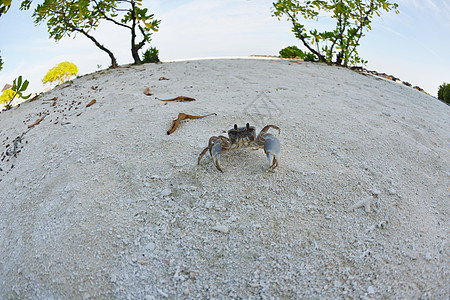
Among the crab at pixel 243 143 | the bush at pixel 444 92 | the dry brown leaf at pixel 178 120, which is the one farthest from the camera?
the bush at pixel 444 92

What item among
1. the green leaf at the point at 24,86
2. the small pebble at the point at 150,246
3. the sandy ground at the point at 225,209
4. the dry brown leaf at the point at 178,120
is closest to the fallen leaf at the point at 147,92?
the sandy ground at the point at 225,209

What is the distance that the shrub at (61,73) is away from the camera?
8.02m

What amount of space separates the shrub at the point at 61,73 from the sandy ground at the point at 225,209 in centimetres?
473

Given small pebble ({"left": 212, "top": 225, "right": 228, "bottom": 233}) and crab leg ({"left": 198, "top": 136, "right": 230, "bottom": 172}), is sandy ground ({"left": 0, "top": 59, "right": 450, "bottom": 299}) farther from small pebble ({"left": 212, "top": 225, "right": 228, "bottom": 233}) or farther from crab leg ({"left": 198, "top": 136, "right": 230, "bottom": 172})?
crab leg ({"left": 198, "top": 136, "right": 230, "bottom": 172})

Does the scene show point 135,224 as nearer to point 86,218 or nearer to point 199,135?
point 86,218

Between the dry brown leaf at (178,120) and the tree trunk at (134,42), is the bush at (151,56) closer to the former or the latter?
the tree trunk at (134,42)

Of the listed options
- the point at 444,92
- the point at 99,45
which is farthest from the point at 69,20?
the point at 444,92

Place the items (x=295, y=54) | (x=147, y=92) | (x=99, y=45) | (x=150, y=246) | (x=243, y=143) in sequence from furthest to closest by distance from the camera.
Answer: (x=295, y=54)
(x=99, y=45)
(x=147, y=92)
(x=243, y=143)
(x=150, y=246)

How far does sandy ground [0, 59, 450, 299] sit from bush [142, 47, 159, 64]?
4242mm

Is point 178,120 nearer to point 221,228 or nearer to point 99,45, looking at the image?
point 221,228

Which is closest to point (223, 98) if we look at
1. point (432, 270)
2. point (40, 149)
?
point (40, 149)

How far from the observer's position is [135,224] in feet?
7.29

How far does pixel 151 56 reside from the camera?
7844 millimetres

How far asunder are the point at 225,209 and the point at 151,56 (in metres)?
6.48
